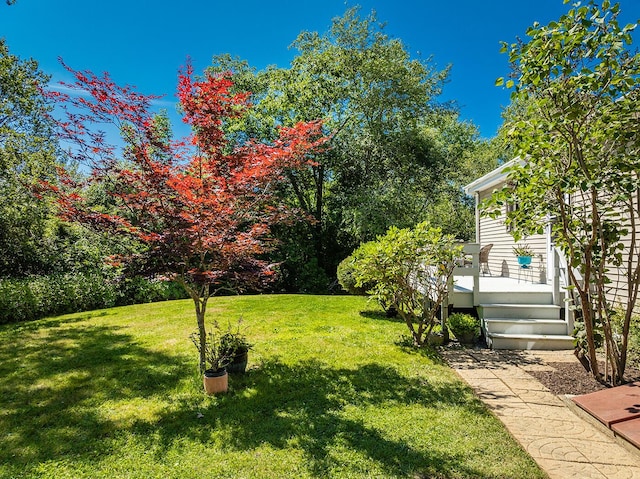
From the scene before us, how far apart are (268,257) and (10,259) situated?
795 centimetres

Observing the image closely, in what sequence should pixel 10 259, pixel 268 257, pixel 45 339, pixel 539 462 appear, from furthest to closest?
pixel 268 257, pixel 10 259, pixel 45 339, pixel 539 462

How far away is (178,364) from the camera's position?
5398 mm

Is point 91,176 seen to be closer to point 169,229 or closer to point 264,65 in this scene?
point 169,229

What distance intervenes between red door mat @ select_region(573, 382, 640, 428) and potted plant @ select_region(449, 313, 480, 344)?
91.3 inches

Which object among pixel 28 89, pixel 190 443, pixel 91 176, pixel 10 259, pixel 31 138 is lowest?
pixel 190 443

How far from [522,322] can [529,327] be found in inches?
4.9

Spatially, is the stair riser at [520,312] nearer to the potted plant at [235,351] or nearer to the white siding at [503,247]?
the white siding at [503,247]

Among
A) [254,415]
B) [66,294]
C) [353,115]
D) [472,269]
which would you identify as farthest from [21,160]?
[472,269]

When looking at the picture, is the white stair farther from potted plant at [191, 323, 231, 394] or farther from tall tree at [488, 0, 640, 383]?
potted plant at [191, 323, 231, 394]

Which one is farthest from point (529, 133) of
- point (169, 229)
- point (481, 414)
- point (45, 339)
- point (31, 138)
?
point (31, 138)

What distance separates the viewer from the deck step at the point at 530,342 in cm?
589

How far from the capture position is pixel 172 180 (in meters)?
4.39

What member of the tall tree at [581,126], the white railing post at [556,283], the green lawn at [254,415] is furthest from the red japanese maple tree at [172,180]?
the white railing post at [556,283]

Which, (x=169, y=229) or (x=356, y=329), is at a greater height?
(x=169, y=229)
